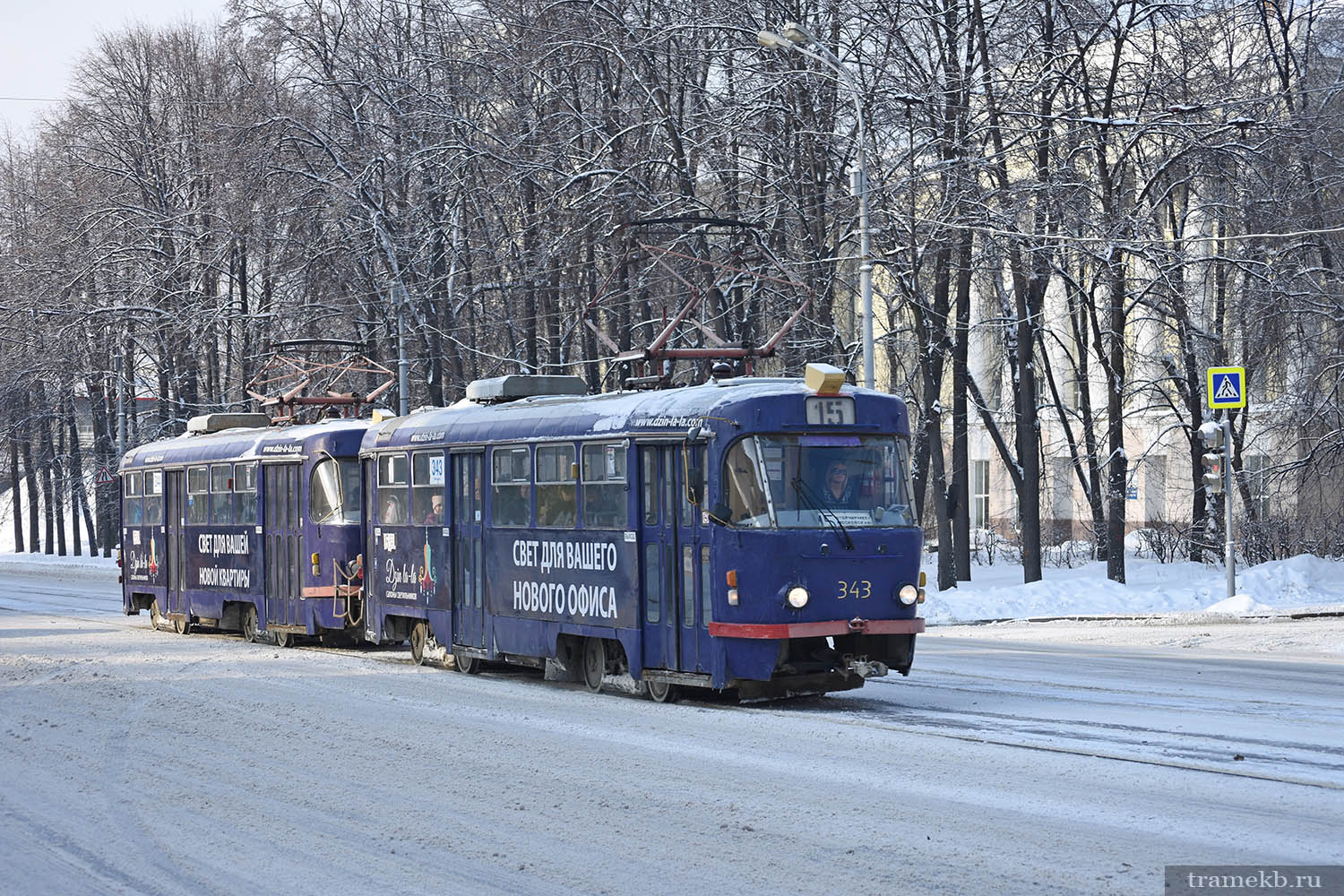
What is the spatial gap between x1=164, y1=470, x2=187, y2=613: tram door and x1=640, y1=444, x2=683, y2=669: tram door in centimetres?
1405

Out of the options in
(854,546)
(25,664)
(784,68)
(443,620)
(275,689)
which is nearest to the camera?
(854,546)

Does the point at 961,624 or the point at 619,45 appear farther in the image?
the point at 619,45

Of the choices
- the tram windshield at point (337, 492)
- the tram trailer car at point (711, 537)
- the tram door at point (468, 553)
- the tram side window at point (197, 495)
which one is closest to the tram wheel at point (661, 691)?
the tram trailer car at point (711, 537)

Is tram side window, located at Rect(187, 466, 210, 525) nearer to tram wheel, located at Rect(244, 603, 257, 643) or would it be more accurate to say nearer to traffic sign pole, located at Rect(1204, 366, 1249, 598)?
tram wheel, located at Rect(244, 603, 257, 643)

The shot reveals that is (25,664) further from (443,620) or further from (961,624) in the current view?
(961,624)

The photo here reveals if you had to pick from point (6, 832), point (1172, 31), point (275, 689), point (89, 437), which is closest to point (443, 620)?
point (275, 689)

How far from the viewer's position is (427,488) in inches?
776

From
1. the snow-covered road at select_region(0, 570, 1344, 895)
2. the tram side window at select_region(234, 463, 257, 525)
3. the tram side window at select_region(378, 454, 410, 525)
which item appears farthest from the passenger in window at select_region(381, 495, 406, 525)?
the tram side window at select_region(234, 463, 257, 525)

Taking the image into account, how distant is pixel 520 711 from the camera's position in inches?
587

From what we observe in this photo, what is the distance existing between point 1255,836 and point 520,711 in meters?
7.74

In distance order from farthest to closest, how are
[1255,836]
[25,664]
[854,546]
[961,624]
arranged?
[961,624] < [25,664] < [854,546] < [1255,836]

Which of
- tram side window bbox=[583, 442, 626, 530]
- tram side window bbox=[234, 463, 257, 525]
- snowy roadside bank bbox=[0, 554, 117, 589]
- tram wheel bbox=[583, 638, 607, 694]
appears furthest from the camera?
snowy roadside bank bbox=[0, 554, 117, 589]

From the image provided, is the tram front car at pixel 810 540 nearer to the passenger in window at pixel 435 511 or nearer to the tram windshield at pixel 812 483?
the tram windshield at pixel 812 483

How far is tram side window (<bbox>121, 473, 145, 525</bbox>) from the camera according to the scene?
2956cm
